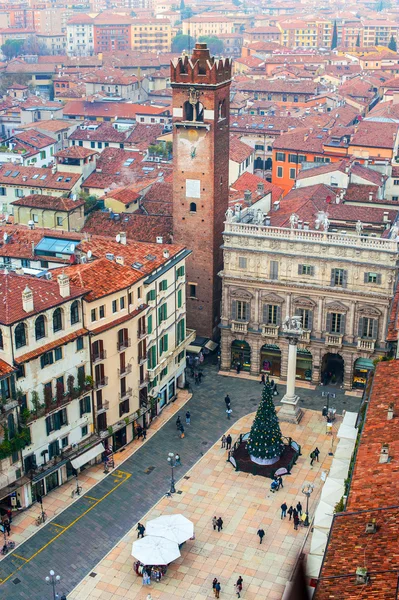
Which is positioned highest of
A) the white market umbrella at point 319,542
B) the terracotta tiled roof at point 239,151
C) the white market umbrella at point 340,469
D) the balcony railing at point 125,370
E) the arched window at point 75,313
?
the arched window at point 75,313

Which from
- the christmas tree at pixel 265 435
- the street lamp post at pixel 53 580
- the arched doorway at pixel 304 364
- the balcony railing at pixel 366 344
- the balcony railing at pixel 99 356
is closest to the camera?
the street lamp post at pixel 53 580

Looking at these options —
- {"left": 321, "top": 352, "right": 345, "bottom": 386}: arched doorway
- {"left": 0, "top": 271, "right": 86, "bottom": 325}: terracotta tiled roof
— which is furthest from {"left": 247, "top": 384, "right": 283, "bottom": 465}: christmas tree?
{"left": 321, "top": 352, "right": 345, "bottom": 386}: arched doorway

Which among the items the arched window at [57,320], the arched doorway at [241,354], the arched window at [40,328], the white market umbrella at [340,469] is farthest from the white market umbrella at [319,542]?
the arched doorway at [241,354]

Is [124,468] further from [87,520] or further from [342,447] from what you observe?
[342,447]

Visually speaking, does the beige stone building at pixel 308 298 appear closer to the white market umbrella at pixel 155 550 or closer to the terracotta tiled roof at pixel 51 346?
the terracotta tiled roof at pixel 51 346

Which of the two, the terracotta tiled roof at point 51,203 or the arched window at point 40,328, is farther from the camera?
the terracotta tiled roof at point 51,203

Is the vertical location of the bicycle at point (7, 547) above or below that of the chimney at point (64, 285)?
below
